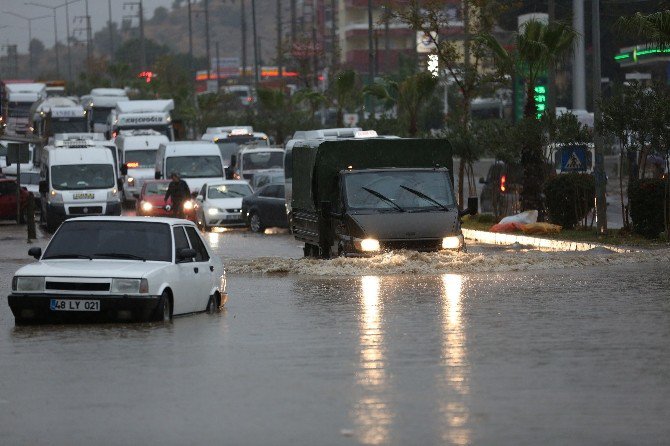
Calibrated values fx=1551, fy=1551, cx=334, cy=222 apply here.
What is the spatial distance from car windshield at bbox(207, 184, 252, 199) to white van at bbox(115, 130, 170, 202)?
11.6m

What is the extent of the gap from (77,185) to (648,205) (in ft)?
63.7

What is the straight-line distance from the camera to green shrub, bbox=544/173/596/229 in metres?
35.2

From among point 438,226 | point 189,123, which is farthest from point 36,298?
point 189,123

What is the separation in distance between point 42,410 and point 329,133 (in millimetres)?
35907

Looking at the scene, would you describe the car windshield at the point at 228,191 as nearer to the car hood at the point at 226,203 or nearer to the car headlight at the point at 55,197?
the car hood at the point at 226,203

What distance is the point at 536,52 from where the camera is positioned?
121 feet

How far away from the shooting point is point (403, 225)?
2509 centimetres

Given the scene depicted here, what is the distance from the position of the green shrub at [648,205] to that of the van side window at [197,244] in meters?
14.6

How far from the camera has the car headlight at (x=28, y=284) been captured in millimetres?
16250

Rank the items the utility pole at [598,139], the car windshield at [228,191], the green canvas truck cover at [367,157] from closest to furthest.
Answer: the green canvas truck cover at [367,157]
the utility pole at [598,139]
the car windshield at [228,191]

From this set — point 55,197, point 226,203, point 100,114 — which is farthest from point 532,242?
point 100,114

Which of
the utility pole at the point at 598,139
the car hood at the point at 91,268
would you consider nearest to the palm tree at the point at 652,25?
the utility pole at the point at 598,139

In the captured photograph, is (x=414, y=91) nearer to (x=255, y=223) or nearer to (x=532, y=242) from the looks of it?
(x=255, y=223)

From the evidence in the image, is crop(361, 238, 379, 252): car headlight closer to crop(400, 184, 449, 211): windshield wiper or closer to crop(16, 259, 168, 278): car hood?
crop(400, 184, 449, 211): windshield wiper
